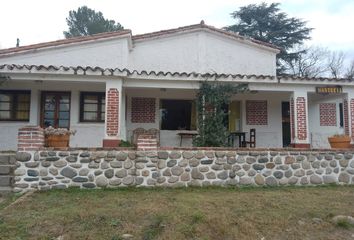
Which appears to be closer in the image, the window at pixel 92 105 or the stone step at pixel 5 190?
the stone step at pixel 5 190

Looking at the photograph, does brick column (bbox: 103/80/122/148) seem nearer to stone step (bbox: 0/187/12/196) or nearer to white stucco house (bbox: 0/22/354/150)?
white stucco house (bbox: 0/22/354/150)

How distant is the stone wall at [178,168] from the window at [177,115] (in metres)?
5.32

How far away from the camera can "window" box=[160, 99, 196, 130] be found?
45.4 ft

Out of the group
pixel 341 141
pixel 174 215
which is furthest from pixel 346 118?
pixel 174 215

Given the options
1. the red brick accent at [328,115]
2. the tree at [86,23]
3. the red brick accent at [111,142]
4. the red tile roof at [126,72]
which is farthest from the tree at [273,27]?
the red brick accent at [111,142]

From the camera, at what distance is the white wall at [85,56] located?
12469 mm

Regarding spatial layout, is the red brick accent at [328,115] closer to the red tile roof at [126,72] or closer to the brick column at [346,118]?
the brick column at [346,118]

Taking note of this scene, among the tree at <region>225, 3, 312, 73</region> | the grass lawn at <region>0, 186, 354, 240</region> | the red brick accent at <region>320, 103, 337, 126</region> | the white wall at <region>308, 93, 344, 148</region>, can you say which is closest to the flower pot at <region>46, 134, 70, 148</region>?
the grass lawn at <region>0, 186, 354, 240</region>

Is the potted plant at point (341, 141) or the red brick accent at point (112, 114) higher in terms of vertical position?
the red brick accent at point (112, 114)

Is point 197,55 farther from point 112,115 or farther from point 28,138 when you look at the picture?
point 28,138

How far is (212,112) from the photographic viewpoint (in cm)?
1117

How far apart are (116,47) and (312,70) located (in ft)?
90.6

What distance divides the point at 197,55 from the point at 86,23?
23.1m

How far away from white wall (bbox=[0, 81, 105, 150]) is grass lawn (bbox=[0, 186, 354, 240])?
16.0ft
